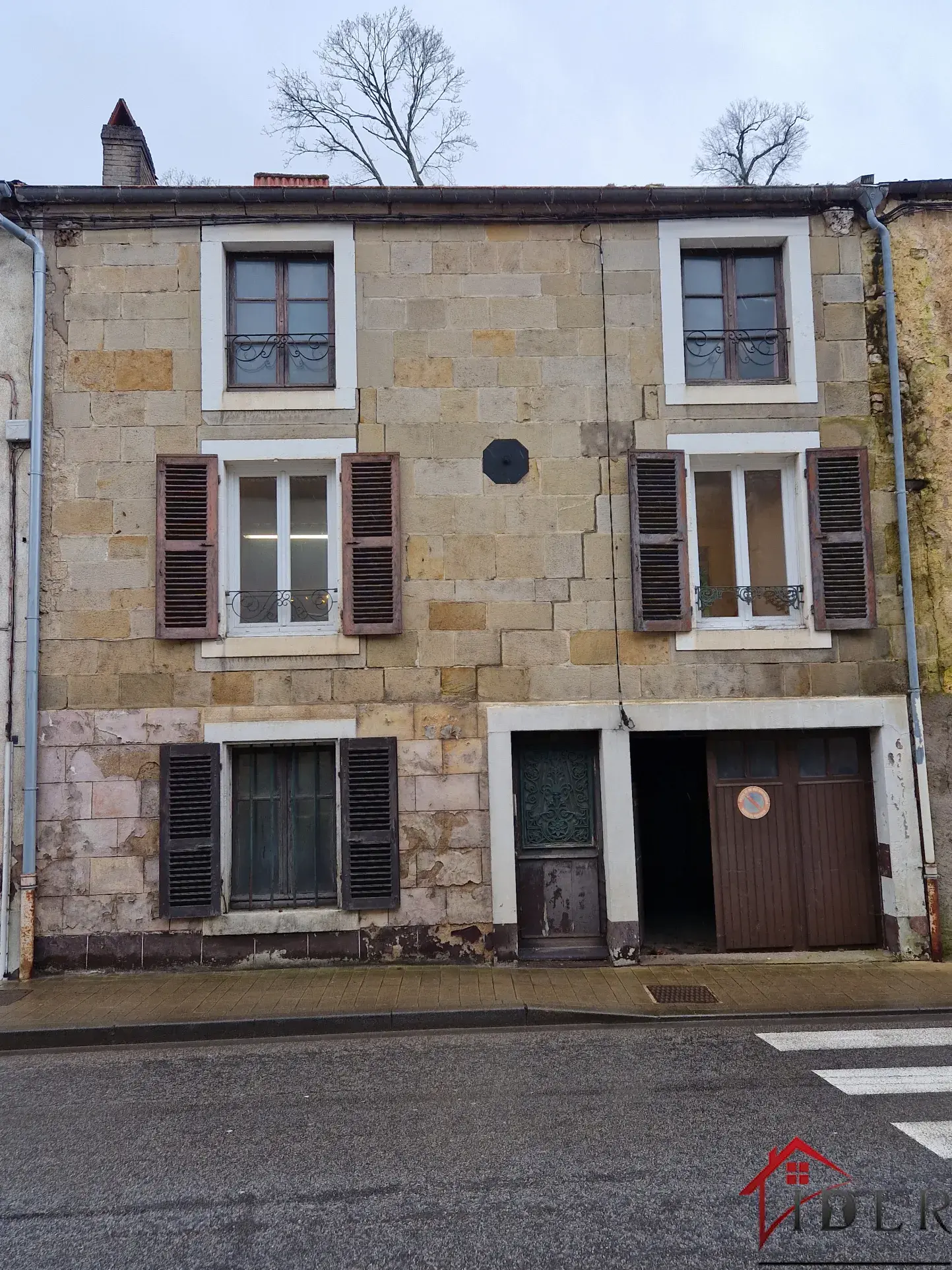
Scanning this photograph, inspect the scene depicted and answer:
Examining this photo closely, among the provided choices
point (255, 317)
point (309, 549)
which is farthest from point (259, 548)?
point (255, 317)

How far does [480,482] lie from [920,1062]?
5881mm

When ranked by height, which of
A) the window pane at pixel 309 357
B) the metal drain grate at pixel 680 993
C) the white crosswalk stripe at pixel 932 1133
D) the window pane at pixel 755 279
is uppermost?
the window pane at pixel 755 279

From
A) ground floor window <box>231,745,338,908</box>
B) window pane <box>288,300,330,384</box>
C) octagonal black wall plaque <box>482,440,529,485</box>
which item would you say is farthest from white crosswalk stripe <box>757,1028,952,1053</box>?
window pane <box>288,300,330,384</box>

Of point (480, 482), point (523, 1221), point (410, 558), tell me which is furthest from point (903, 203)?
point (523, 1221)

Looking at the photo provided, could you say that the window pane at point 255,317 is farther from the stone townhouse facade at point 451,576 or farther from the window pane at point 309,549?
the window pane at point 309,549

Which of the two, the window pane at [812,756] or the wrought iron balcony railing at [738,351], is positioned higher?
the wrought iron balcony railing at [738,351]

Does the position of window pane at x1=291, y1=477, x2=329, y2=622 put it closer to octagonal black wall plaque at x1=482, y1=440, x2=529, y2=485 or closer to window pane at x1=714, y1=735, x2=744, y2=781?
octagonal black wall plaque at x1=482, y1=440, x2=529, y2=485

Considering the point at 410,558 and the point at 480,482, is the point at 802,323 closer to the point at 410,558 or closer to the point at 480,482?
the point at 480,482

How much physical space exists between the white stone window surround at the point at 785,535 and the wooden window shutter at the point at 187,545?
14.5 ft

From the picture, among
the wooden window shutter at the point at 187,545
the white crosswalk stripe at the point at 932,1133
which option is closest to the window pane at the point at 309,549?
the wooden window shutter at the point at 187,545

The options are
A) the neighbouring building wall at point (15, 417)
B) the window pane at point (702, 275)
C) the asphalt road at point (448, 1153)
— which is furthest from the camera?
the window pane at point (702, 275)

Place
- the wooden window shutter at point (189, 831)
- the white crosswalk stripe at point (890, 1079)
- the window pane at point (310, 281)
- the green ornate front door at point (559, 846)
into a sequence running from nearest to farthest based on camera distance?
the white crosswalk stripe at point (890, 1079) < the wooden window shutter at point (189, 831) < the green ornate front door at point (559, 846) < the window pane at point (310, 281)

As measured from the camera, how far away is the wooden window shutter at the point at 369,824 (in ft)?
28.1

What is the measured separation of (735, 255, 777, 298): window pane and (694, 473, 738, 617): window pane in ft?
6.19
